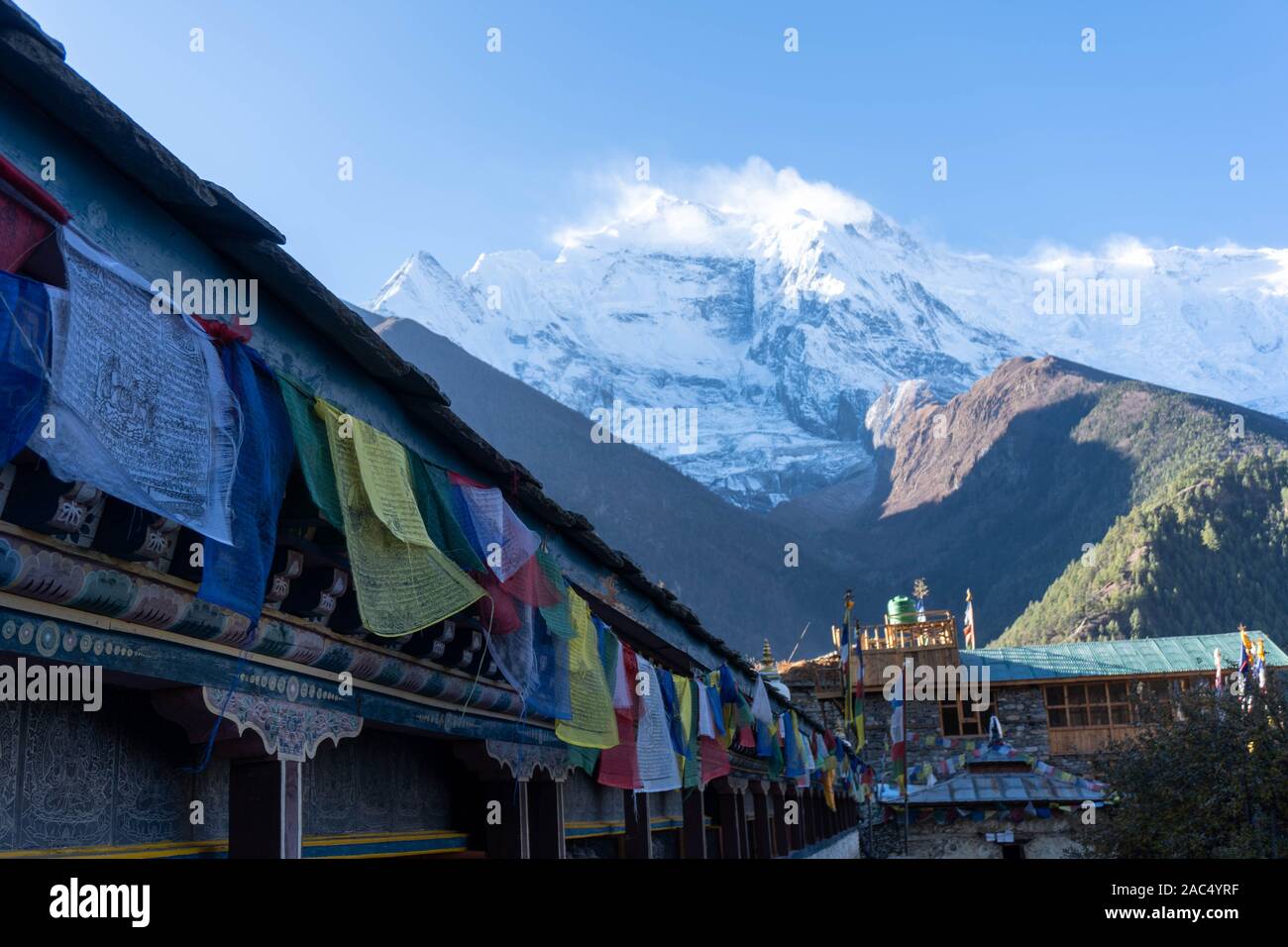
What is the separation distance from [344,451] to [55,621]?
1599 millimetres

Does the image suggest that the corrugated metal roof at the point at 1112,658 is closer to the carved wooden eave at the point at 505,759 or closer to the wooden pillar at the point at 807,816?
the wooden pillar at the point at 807,816

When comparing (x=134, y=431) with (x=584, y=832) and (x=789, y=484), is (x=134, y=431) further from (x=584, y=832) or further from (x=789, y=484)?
(x=789, y=484)

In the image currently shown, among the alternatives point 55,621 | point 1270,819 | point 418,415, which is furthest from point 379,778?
point 1270,819

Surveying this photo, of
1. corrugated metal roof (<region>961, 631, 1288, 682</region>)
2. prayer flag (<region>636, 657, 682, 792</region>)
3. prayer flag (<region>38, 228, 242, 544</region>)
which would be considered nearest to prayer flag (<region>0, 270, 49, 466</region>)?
prayer flag (<region>38, 228, 242, 544</region>)

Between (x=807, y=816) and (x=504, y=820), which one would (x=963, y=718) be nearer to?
(x=807, y=816)

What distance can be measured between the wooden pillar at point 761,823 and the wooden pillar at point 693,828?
563 centimetres

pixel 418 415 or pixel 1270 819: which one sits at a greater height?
pixel 418 415

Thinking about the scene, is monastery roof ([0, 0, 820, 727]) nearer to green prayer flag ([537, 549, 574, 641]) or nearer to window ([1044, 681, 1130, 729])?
green prayer flag ([537, 549, 574, 641])

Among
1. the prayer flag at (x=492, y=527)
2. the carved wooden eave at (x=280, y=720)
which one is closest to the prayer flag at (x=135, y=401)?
the carved wooden eave at (x=280, y=720)

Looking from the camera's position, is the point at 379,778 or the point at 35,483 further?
the point at 379,778

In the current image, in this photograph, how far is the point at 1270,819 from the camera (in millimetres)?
15227

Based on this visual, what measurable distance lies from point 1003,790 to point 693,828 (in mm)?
18372

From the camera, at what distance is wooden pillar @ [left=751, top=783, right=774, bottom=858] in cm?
2206

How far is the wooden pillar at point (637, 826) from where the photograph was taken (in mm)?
13804
